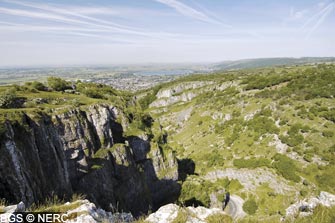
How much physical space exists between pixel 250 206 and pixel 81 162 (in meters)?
35.1

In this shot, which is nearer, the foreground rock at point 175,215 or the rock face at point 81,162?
the foreground rock at point 175,215

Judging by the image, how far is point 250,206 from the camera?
46938 mm

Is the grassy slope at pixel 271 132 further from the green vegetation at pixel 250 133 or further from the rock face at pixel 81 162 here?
the rock face at pixel 81 162

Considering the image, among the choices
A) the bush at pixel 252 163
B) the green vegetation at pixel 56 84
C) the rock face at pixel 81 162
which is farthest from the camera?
the bush at pixel 252 163

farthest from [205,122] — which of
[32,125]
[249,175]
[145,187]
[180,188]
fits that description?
[32,125]

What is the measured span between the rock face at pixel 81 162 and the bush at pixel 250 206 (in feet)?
51.9

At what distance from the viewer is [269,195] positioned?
49.1 m

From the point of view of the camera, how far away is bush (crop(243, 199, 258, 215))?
151ft

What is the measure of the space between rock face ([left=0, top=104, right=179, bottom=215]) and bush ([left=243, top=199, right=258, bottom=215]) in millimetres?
15819

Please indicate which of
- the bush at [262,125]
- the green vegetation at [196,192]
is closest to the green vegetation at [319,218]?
the green vegetation at [196,192]

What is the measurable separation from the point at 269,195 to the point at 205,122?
143 feet

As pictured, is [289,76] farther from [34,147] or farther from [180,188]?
[34,147]

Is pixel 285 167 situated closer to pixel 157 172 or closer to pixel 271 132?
pixel 271 132

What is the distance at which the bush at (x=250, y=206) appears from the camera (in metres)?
46.0
